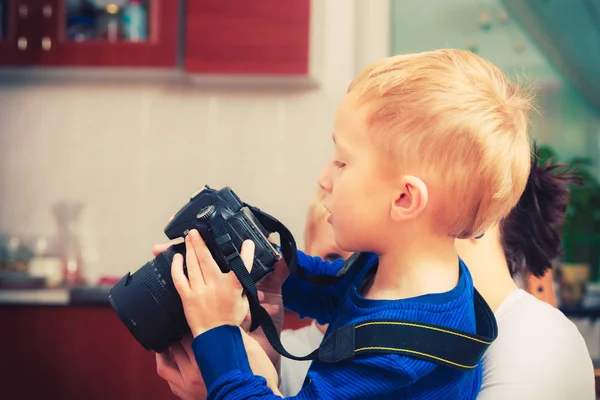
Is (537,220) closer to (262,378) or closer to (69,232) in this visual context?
(262,378)

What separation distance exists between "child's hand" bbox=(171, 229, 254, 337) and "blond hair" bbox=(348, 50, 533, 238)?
0.21 meters

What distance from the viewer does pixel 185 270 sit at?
2.92 feet

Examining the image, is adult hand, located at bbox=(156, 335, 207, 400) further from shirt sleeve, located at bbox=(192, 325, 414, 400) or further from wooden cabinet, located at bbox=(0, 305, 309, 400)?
wooden cabinet, located at bbox=(0, 305, 309, 400)

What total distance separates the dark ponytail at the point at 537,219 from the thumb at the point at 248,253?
47cm

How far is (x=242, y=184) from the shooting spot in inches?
114

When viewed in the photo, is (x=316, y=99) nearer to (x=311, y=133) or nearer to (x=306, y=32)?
(x=311, y=133)

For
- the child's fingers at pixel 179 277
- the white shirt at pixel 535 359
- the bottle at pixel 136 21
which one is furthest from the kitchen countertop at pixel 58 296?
the white shirt at pixel 535 359

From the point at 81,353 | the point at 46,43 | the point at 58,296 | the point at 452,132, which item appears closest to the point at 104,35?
the point at 46,43

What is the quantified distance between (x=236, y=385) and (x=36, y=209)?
246 cm

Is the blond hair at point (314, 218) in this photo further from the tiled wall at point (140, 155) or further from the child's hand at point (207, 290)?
the tiled wall at point (140, 155)

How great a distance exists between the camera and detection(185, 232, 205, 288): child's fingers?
0.85m

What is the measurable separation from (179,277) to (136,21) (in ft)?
6.80

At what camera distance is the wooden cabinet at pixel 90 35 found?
8.76 feet

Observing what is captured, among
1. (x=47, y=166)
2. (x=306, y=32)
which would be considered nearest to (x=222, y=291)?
(x=306, y=32)
